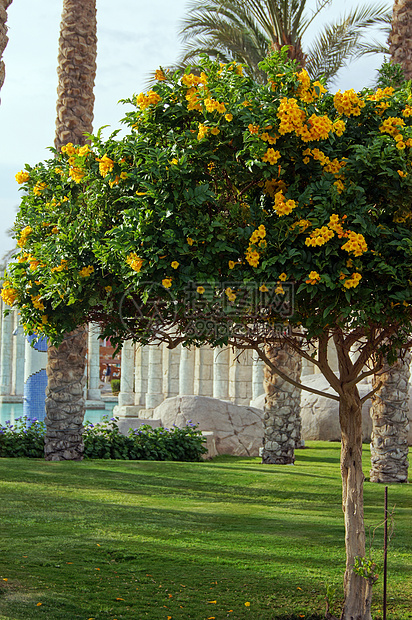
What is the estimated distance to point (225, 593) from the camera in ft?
19.7

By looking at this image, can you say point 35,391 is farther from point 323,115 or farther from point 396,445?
point 323,115

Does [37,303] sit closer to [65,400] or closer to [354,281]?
[354,281]

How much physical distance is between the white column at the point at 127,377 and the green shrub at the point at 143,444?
22871 millimetres

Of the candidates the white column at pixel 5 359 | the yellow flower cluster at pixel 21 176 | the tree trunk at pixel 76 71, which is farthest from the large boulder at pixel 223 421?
the white column at pixel 5 359

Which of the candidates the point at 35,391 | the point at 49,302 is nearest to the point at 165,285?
the point at 49,302

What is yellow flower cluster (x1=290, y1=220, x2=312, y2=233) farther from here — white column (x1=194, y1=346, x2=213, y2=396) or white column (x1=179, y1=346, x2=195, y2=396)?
white column (x1=194, y1=346, x2=213, y2=396)

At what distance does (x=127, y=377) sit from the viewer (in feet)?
125

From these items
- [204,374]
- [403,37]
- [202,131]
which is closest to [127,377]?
[204,374]

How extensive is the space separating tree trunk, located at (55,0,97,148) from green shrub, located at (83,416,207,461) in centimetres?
611

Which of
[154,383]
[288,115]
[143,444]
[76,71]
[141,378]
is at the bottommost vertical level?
[143,444]

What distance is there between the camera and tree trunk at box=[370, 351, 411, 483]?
11938mm

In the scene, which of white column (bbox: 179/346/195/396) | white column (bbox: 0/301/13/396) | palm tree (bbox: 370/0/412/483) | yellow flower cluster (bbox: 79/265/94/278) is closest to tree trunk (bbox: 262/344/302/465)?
palm tree (bbox: 370/0/412/483)

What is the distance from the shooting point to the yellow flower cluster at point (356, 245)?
414 centimetres

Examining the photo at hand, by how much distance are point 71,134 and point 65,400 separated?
5.02 metres
